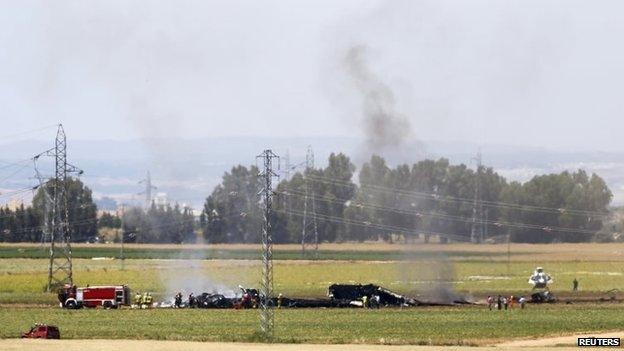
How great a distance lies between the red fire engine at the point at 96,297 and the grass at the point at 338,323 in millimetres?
3676

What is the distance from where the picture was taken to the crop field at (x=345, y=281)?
89875 mm

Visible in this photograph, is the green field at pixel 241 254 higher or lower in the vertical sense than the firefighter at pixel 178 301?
higher

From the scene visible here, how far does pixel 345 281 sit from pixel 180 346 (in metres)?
64.2

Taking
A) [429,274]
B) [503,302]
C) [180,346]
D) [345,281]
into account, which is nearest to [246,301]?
[503,302]

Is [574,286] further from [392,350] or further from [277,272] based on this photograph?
[392,350]

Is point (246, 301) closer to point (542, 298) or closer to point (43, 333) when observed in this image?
point (542, 298)

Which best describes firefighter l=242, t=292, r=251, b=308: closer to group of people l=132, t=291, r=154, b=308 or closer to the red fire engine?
group of people l=132, t=291, r=154, b=308

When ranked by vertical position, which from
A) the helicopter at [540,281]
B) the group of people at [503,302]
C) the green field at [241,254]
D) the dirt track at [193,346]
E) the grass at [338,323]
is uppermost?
the green field at [241,254]

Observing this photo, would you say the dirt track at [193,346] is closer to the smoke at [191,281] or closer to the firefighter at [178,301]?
the firefighter at [178,301]

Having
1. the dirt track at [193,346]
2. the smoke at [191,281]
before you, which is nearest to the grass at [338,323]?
the dirt track at [193,346]

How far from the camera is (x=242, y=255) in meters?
182

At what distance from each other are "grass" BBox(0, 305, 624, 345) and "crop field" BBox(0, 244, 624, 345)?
0.28 feet

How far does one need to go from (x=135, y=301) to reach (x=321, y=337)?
35.9 metres

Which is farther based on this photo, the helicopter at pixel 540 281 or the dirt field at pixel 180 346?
the helicopter at pixel 540 281
